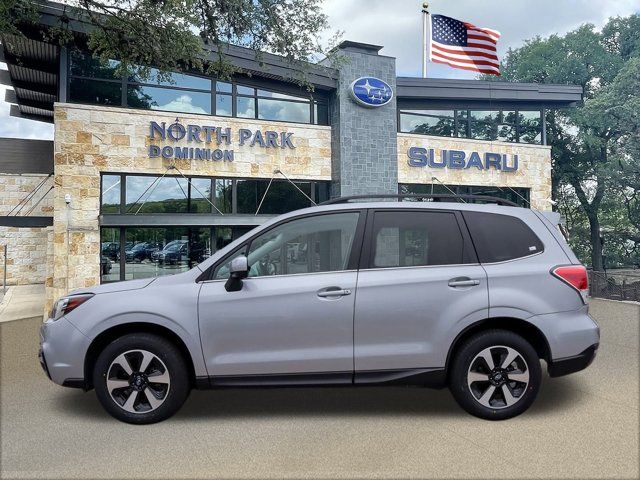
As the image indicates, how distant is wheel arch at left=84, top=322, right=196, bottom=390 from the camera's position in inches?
180

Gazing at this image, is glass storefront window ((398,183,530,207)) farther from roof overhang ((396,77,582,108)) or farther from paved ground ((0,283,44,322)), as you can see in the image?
paved ground ((0,283,44,322))

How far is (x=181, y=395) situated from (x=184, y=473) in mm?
1004

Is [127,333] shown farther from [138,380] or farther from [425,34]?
[425,34]

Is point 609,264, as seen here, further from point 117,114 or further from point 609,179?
point 117,114

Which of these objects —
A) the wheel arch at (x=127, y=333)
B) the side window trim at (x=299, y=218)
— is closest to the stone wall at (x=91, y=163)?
the wheel arch at (x=127, y=333)

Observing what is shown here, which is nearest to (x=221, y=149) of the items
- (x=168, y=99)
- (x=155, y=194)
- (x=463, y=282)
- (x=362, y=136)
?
(x=168, y=99)

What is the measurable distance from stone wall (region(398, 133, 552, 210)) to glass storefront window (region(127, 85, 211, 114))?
6.66m

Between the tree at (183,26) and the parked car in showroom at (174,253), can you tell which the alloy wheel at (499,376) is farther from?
the parked car in showroom at (174,253)

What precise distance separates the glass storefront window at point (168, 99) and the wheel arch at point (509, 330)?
39.5 feet

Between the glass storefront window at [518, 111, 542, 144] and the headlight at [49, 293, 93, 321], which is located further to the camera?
the glass storefront window at [518, 111, 542, 144]

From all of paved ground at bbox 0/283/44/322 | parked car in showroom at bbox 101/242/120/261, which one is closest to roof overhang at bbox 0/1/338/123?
parked car in showroom at bbox 101/242/120/261

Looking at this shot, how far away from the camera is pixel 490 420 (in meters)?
4.48

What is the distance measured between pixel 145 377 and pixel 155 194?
1036 centimetres

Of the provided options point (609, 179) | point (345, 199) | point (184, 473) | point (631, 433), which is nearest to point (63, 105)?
point (345, 199)
